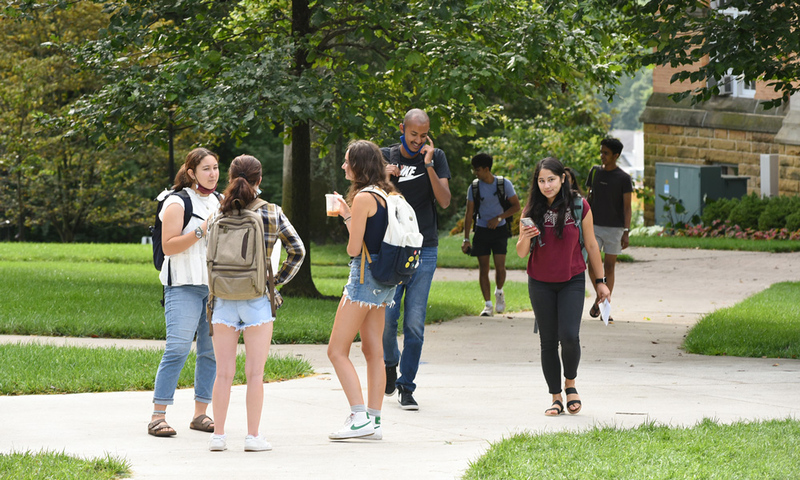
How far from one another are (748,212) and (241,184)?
64.3ft

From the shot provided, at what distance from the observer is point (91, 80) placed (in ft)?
94.0

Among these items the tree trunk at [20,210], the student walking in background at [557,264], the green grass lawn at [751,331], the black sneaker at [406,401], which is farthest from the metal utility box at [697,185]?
the black sneaker at [406,401]

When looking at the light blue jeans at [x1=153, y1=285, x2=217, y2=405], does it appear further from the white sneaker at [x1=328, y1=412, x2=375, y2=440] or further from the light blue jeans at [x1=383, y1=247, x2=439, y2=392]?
the light blue jeans at [x1=383, y1=247, x2=439, y2=392]

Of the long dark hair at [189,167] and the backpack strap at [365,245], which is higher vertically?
the long dark hair at [189,167]

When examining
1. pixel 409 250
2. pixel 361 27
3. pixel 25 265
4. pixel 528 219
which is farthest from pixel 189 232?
pixel 25 265

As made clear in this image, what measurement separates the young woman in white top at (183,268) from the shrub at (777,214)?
739 inches

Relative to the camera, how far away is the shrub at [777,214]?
879 inches

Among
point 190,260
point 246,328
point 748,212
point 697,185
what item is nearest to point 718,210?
point 748,212

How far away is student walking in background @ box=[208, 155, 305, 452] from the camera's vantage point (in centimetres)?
556

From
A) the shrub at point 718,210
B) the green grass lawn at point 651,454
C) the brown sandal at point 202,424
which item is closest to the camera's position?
the green grass lawn at point 651,454

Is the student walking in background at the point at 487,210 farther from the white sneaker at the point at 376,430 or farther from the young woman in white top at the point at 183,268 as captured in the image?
the young woman in white top at the point at 183,268

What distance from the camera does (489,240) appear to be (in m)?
12.1

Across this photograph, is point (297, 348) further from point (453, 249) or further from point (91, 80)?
point (91, 80)

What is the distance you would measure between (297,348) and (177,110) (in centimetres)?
467
